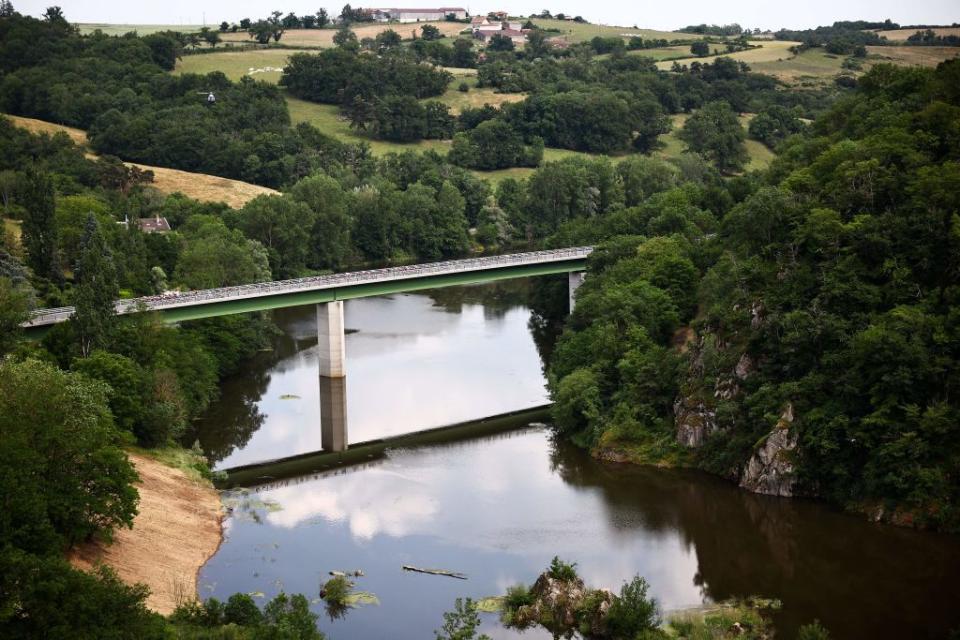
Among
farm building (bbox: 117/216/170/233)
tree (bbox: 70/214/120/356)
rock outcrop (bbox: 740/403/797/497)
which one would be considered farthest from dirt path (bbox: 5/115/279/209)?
rock outcrop (bbox: 740/403/797/497)

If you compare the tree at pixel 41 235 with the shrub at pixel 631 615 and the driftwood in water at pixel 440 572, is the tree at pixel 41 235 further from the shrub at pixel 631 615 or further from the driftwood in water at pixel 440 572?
the shrub at pixel 631 615

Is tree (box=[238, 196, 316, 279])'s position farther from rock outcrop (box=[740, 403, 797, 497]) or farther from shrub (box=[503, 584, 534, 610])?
shrub (box=[503, 584, 534, 610])

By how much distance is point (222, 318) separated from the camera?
337 feet

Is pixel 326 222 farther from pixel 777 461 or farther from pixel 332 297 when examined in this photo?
pixel 777 461

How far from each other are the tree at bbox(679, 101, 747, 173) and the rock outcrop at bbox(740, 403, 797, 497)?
407ft

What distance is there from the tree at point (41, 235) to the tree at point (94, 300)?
2198 centimetres

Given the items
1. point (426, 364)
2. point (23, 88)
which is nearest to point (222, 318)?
point (426, 364)

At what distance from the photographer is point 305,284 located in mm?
99250

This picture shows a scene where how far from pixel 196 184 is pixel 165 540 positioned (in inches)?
4191

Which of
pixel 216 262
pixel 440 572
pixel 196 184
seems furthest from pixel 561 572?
pixel 196 184

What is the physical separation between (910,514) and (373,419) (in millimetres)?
37952

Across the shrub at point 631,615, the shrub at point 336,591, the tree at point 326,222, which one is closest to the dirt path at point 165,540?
the shrub at point 336,591

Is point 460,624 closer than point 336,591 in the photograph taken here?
Yes

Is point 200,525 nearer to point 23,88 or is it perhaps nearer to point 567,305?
point 567,305
